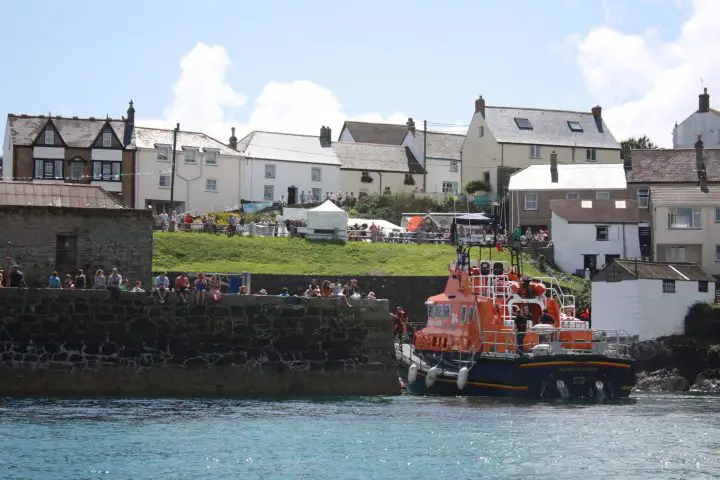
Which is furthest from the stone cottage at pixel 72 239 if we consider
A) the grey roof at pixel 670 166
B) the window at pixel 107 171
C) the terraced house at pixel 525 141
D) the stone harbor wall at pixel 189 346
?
the terraced house at pixel 525 141

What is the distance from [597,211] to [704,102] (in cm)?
2520

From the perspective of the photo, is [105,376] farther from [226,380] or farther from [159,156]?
[159,156]

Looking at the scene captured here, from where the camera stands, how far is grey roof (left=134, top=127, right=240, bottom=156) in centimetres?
8056

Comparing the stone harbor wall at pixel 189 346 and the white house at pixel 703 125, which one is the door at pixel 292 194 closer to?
the white house at pixel 703 125

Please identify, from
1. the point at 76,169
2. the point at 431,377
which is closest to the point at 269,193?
the point at 76,169

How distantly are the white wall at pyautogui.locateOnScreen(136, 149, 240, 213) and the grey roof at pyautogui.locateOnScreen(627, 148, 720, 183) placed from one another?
23734mm

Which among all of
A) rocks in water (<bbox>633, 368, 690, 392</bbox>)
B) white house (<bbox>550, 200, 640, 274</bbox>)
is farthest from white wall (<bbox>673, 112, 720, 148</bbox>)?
rocks in water (<bbox>633, 368, 690, 392</bbox>)

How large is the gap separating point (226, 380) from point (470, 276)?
994 centimetres

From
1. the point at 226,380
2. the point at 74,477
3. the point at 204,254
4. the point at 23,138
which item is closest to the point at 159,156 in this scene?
the point at 23,138

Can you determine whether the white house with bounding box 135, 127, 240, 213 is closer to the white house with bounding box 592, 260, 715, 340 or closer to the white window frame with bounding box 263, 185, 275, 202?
the white window frame with bounding box 263, 185, 275, 202

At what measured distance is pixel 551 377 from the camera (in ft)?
122

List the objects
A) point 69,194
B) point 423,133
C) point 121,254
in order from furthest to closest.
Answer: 1. point 423,133
2. point 69,194
3. point 121,254

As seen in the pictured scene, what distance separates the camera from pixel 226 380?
1345 inches

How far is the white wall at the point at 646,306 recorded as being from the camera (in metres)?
53.5
